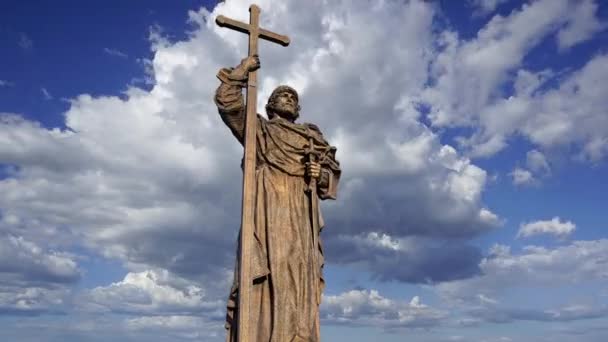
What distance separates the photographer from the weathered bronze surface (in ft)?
36.3

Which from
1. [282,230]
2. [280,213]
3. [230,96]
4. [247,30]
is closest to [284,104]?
[247,30]

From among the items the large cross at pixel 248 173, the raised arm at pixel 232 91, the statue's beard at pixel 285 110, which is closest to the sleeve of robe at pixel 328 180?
the statue's beard at pixel 285 110

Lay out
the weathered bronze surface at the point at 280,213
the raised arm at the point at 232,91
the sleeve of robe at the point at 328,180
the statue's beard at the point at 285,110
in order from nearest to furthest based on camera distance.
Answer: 1. the weathered bronze surface at the point at 280,213
2. the raised arm at the point at 232,91
3. the sleeve of robe at the point at 328,180
4. the statue's beard at the point at 285,110

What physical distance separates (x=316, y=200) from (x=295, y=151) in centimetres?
100

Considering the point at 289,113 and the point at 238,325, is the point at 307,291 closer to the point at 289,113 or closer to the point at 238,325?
the point at 238,325

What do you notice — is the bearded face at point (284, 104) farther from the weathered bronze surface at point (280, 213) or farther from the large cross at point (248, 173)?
the large cross at point (248, 173)

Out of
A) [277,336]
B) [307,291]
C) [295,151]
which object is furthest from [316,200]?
[277,336]

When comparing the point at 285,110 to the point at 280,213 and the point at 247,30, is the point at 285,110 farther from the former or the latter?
the point at 280,213

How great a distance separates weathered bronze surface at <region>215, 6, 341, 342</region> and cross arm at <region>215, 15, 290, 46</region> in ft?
0.09

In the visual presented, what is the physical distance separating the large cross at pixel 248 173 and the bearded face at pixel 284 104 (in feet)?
3.28

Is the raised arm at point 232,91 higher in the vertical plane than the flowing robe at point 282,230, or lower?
higher

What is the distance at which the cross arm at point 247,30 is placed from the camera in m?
11.8

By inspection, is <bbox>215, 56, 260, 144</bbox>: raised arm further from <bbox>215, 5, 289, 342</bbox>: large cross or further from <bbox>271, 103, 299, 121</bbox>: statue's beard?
<bbox>271, 103, 299, 121</bbox>: statue's beard

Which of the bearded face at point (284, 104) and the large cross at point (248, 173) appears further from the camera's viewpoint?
the bearded face at point (284, 104)
